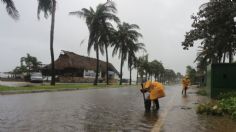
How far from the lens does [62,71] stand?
70.2 metres

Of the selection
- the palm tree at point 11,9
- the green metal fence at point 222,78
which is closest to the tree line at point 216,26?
the green metal fence at point 222,78

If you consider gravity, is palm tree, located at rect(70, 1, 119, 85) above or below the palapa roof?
above

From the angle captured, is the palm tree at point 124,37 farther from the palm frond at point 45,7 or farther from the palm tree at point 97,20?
the palm frond at point 45,7

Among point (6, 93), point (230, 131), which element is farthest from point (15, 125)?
point (6, 93)

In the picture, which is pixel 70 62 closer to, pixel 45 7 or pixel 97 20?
pixel 97 20

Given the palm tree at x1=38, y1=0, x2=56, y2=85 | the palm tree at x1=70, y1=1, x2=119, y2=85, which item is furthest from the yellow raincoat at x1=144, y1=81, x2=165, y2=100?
the palm tree at x1=70, y1=1, x2=119, y2=85


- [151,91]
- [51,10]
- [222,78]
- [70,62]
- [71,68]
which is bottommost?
[151,91]

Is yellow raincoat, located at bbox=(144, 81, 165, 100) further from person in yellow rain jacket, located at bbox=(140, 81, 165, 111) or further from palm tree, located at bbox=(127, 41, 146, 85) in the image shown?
palm tree, located at bbox=(127, 41, 146, 85)

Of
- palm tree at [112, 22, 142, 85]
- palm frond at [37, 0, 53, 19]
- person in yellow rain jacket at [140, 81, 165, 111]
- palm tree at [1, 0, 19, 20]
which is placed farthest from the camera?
palm tree at [112, 22, 142, 85]

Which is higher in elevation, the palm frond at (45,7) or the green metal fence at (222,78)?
the palm frond at (45,7)

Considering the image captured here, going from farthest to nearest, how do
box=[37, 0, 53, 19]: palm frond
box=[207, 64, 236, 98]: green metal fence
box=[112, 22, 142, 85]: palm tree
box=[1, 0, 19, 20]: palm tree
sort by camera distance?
box=[112, 22, 142, 85]: palm tree → box=[37, 0, 53, 19]: palm frond → box=[1, 0, 19, 20]: palm tree → box=[207, 64, 236, 98]: green metal fence

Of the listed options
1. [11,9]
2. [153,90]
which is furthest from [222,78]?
[11,9]

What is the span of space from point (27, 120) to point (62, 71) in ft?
199

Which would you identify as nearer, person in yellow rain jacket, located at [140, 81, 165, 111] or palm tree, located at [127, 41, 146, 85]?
person in yellow rain jacket, located at [140, 81, 165, 111]
